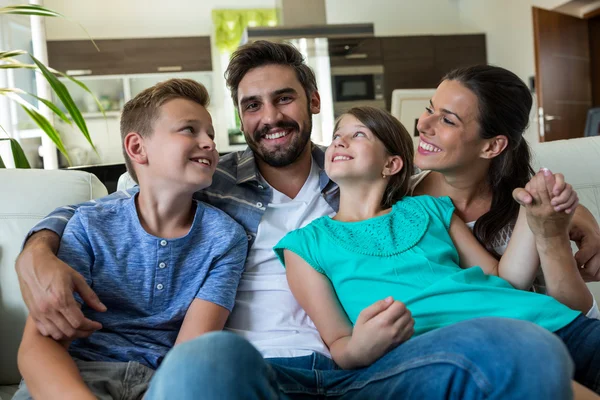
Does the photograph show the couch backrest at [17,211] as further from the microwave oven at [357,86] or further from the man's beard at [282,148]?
the microwave oven at [357,86]

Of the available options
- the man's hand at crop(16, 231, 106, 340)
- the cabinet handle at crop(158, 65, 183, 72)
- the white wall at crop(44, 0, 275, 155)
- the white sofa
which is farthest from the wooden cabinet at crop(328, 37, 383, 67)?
the man's hand at crop(16, 231, 106, 340)

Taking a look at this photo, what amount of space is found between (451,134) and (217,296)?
26.4 inches

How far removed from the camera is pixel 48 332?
45.8 inches

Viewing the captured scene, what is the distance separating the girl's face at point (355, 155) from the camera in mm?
1479

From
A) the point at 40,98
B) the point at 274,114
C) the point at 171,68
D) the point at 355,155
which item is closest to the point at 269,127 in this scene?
the point at 274,114

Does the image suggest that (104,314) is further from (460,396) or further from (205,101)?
(460,396)

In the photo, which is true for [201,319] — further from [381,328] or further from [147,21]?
[147,21]

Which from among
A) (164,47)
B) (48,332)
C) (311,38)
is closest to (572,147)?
(48,332)

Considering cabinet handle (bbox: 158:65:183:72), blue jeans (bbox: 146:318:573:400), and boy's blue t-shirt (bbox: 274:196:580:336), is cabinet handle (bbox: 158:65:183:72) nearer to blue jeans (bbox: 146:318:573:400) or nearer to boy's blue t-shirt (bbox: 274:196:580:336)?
boy's blue t-shirt (bbox: 274:196:580:336)

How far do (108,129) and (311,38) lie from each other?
2.60 m

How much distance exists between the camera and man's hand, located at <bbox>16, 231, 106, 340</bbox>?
1138 mm

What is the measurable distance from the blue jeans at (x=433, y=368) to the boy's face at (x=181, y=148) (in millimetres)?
584

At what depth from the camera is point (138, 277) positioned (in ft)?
4.46

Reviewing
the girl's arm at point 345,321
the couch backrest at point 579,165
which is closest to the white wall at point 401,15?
the couch backrest at point 579,165
